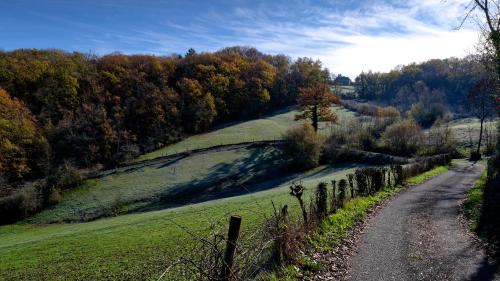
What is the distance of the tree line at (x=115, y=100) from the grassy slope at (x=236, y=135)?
194 inches

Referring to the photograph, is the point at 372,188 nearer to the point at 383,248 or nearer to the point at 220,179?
the point at 383,248

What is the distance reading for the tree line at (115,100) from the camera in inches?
3236

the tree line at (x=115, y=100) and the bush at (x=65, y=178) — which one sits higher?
the tree line at (x=115, y=100)

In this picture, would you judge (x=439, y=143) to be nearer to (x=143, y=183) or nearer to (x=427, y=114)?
(x=427, y=114)

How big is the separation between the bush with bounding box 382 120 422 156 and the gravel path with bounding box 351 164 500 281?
174 feet

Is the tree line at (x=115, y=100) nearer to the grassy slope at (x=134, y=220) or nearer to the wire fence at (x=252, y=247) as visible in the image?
the grassy slope at (x=134, y=220)

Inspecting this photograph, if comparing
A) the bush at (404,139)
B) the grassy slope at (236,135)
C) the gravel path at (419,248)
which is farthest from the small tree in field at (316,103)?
the gravel path at (419,248)

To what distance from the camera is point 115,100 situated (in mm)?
110625

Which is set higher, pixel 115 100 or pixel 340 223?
pixel 115 100

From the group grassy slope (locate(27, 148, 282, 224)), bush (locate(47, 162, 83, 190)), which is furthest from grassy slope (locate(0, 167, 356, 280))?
bush (locate(47, 162, 83, 190))

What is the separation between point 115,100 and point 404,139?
85.4 meters

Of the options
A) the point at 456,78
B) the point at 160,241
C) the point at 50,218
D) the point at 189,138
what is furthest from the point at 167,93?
the point at 456,78

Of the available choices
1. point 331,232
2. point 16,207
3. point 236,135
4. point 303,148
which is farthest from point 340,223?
point 236,135

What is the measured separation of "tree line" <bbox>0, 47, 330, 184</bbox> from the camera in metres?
82.2
